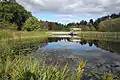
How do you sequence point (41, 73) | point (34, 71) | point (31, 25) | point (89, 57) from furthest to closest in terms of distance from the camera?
point (31, 25) < point (89, 57) < point (41, 73) < point (34, 71)


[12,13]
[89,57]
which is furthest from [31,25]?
[89,57]

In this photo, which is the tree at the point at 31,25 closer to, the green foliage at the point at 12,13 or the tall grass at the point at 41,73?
the green foliage at the point at 12,13

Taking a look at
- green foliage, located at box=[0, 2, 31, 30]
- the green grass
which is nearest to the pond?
the green grass

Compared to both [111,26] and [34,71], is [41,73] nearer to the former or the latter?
[34,71]

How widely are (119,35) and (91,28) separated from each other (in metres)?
31.7

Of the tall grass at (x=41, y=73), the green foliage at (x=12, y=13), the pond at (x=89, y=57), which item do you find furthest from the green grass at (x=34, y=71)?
the green foliage at (x=12, y=13)

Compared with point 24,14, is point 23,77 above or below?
below

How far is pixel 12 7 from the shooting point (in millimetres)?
49312

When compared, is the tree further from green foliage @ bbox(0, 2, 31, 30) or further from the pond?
the pond

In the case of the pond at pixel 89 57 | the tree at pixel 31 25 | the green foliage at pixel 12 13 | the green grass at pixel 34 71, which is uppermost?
the green foliage at pixel 12 13

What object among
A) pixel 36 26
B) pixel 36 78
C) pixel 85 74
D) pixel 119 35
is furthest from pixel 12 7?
pixel 36 78

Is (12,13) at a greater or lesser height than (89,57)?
greater

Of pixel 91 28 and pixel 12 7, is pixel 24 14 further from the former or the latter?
pixel 91 28

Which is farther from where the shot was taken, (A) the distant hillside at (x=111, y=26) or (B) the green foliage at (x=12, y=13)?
(B) the green foliage at (x=12, y=13)
